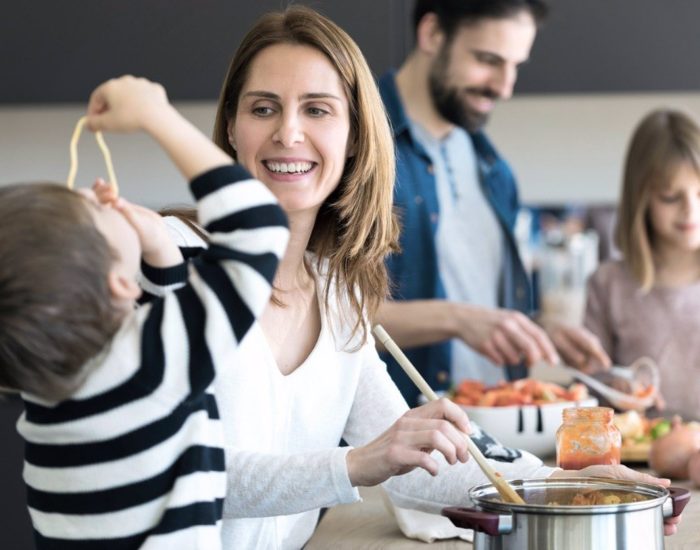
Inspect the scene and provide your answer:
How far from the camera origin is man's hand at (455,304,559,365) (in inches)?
83.9

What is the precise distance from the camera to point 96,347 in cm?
106

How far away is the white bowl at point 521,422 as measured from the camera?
6.50ft

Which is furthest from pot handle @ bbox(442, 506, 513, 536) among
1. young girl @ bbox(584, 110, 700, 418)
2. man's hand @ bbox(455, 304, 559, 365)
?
young girl @ bbox(584, 110, 700, 418)

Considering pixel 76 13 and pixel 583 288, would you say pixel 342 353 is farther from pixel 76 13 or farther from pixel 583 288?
pixel 583 288

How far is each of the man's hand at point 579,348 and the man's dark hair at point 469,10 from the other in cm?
82

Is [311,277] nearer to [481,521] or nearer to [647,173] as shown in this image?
[481,521]

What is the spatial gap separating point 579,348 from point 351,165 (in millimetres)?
1033

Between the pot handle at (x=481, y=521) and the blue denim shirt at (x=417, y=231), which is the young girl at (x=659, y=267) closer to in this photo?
the blue denim shirt at (x=417, y=231)

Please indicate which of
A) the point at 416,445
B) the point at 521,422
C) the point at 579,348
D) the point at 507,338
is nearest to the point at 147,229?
the point at 416,445

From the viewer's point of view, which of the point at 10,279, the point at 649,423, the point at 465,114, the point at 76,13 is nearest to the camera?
the point at 10,279

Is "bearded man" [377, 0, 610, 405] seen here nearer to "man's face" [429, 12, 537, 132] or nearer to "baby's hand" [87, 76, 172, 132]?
"man's face" [429, 12, 537, 132]

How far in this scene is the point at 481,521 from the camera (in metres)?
1.07

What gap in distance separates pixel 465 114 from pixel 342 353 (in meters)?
1.44

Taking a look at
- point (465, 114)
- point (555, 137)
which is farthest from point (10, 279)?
point (555, 137)
